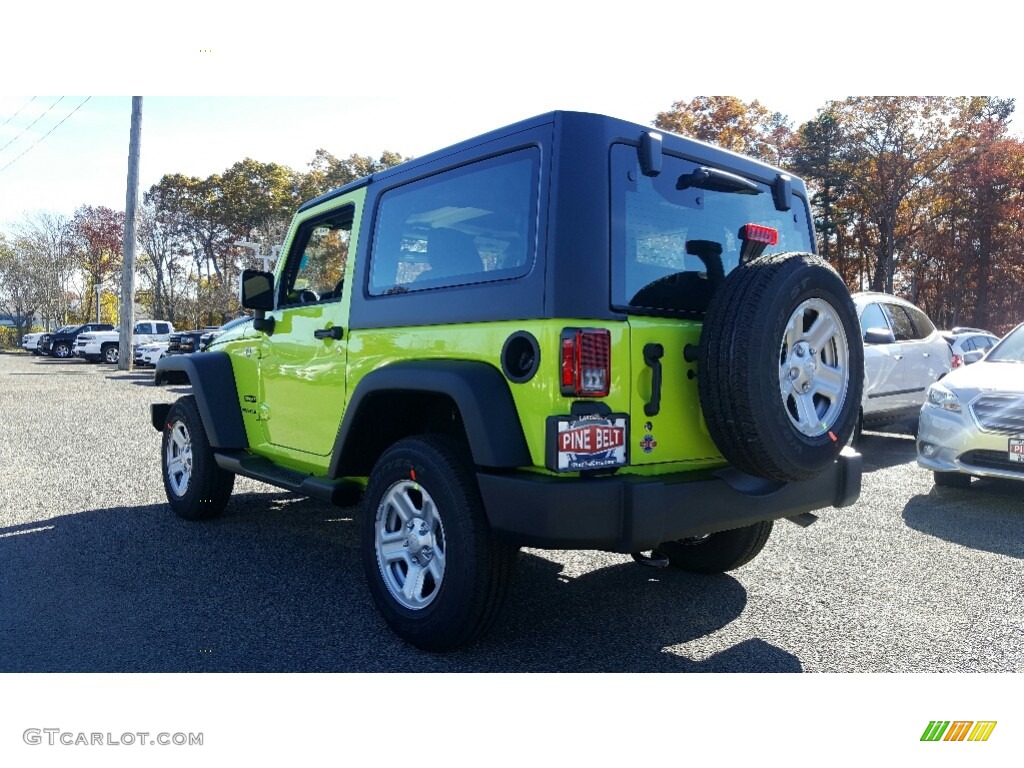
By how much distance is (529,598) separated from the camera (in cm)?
397

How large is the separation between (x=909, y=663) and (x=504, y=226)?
2400mm

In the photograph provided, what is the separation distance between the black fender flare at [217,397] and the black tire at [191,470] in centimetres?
16

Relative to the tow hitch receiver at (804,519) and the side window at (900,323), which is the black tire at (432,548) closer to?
the tow hitch receiver at (804,519)

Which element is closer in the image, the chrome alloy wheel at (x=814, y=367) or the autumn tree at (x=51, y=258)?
the chrome alloy wheel at (x=814, y=367)

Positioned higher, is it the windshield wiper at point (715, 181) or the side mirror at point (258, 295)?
the windshield wiper at point (715, 181)

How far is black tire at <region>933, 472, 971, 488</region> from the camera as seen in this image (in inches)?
257

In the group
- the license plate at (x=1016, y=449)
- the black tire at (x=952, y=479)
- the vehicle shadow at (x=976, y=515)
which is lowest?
the vehicle shadow at (x=976, y=515)

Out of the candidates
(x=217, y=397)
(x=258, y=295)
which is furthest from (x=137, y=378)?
(x=258, y=295)

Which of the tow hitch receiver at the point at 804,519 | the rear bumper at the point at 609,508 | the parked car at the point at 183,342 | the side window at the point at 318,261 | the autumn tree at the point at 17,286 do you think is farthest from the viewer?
the autumn tree at the point at 17,286

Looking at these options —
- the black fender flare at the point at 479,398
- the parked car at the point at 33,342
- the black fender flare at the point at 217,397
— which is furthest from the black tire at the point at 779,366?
the parked car at the point at 33,342

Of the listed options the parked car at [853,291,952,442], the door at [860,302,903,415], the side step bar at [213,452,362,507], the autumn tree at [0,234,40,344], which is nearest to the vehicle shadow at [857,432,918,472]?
the parked car at [853,291,952,442]

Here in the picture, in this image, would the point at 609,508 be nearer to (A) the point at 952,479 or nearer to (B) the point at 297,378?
(B) the point at 297,378

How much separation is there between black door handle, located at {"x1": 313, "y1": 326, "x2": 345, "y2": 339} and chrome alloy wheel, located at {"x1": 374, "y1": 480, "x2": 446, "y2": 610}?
1.00 meters

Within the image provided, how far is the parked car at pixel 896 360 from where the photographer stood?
322 inches
